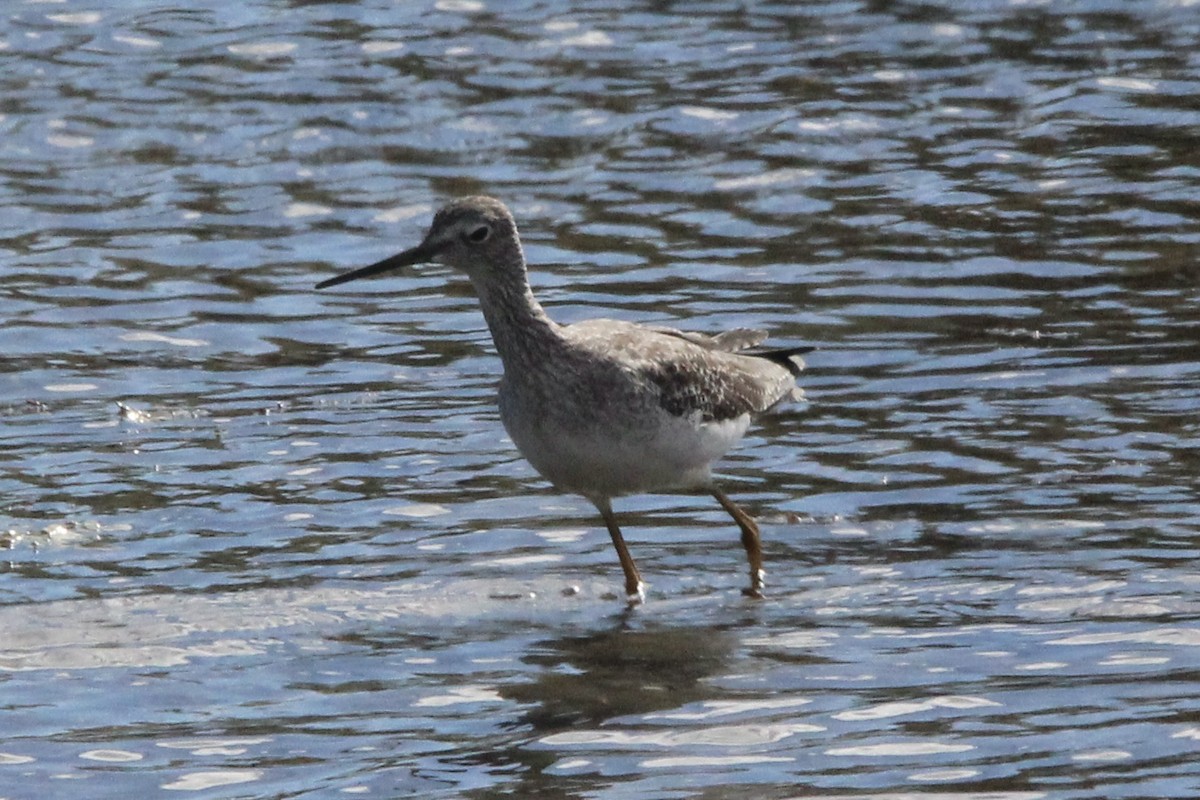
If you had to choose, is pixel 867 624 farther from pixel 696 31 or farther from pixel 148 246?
pixel 696 31

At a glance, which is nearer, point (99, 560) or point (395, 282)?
point (99, 560)

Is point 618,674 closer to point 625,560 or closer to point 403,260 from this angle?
point 625,560

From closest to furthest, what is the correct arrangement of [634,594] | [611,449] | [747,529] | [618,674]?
[618,674] → [611,449] → [634,594] → [747,529]

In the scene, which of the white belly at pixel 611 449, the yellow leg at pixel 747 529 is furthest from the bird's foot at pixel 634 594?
the yellow leg at pixel 747 529

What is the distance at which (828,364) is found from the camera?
38.2 feet

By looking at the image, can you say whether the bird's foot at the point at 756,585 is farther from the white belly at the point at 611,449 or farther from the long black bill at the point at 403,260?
the long black bill at the point at 403,260

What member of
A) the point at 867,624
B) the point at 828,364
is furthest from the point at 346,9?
the point at 867,624

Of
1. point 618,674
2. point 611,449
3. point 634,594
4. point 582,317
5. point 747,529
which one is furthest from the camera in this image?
point 582,317

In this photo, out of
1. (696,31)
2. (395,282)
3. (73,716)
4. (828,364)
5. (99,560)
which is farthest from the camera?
(696,31)

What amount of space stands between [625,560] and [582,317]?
3705 millimetres

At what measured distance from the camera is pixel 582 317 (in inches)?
487

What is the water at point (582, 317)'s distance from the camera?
7.20 m

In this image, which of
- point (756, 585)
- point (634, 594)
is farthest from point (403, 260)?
point (756, 585)

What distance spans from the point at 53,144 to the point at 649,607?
28.8ft
